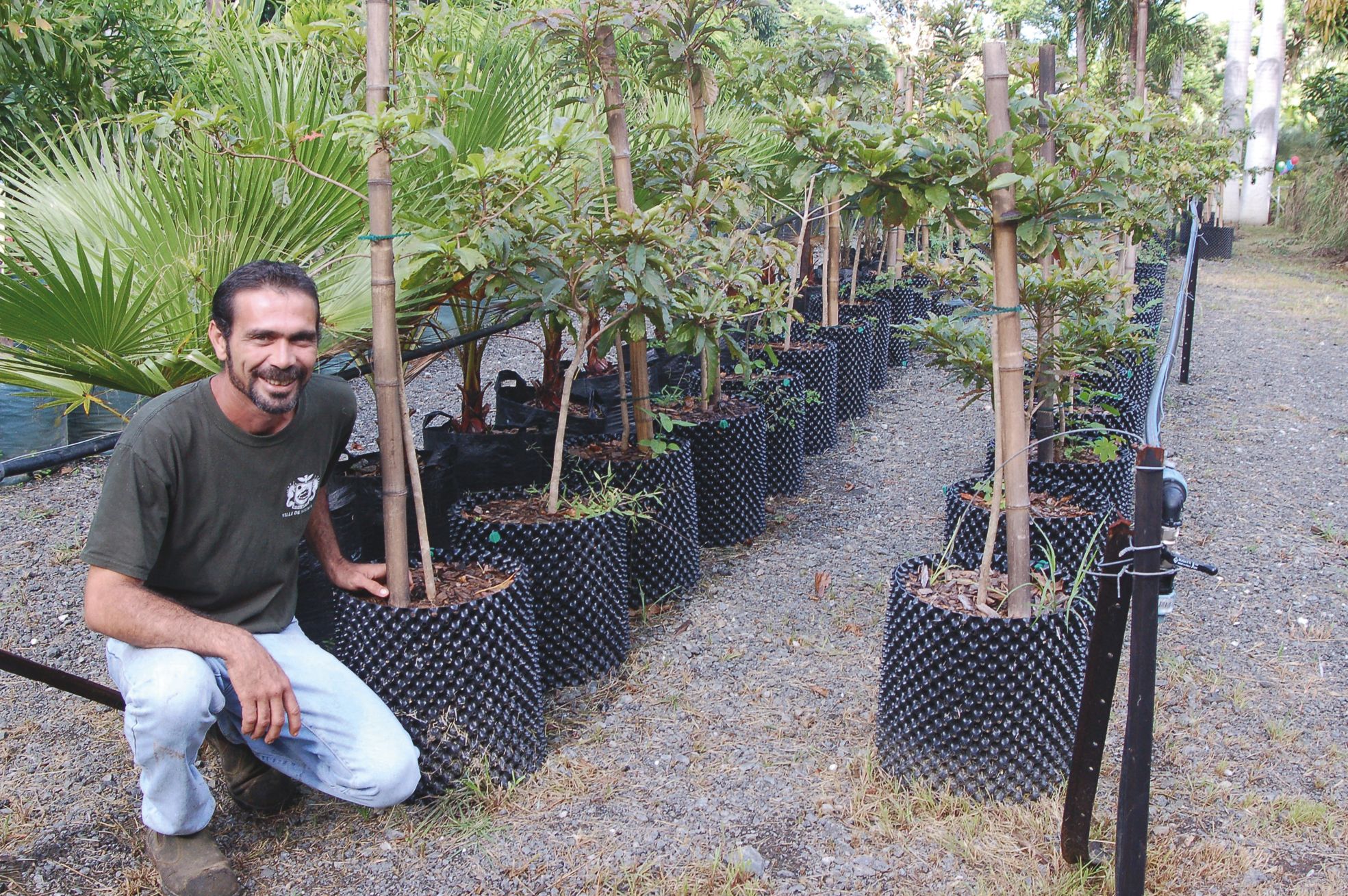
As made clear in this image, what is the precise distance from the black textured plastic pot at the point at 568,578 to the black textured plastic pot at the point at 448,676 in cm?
43

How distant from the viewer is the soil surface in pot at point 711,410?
13.0 ft

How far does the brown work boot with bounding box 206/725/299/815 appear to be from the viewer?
2.22 metres

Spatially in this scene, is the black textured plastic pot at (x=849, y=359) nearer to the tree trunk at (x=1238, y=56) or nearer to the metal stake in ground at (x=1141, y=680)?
the metal stake in ground at (x=1141, y=680)

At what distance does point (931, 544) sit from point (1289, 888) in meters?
2.11

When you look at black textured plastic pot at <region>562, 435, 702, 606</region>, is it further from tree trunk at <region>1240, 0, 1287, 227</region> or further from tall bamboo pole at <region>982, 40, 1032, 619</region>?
tree trunk at <region>1240, 0, 1287, 227</region>

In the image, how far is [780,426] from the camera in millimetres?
4434

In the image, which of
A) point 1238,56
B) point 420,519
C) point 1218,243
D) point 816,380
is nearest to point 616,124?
point 420,519

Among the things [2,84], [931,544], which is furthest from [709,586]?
[2,84]

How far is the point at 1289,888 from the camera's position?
1.97m

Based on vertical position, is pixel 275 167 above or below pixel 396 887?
above

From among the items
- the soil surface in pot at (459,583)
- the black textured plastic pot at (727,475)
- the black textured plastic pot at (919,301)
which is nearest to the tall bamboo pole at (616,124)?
the black textured plastic pot at (727,475)

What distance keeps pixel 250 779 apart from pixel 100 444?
828 millimetres

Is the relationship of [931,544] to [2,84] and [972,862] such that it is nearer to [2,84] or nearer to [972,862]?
[972,862]

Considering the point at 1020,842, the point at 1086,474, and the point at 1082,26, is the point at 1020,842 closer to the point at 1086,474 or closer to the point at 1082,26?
the point at 1086,474
